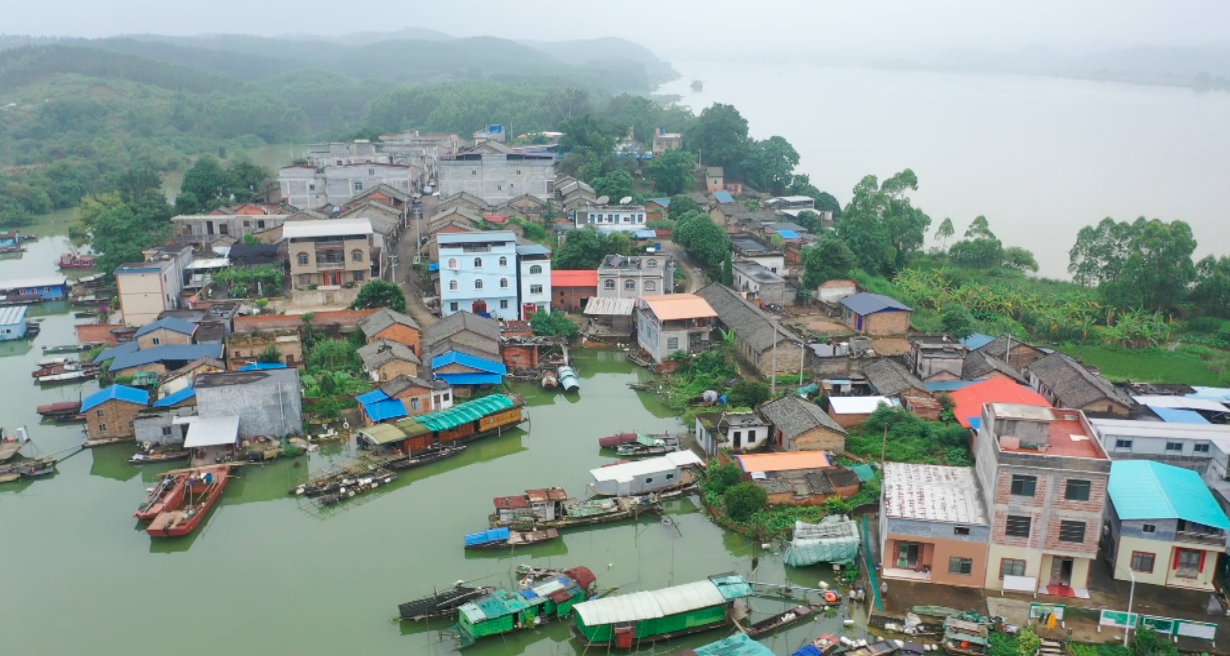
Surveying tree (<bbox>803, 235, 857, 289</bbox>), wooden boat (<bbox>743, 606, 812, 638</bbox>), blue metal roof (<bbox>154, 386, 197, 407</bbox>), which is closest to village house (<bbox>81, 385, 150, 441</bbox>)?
blue metal roof (<bbox>154, 386, 197, 407</bbox>)

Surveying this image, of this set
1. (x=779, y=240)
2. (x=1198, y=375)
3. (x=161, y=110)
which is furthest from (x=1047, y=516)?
(x=161, y=110)

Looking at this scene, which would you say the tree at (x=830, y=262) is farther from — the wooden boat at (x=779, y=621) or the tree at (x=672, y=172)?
the wooden boat at (x=779, y=621)

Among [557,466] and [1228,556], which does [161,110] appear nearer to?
[557,466]

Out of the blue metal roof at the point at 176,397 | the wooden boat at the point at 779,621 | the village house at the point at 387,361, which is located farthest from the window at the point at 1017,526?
the blue metal roof at the point at 176,397

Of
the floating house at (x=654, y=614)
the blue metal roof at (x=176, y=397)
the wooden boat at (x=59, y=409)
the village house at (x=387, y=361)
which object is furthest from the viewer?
the village house at (x=387, y=361)

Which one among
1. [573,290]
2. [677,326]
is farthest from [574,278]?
[677,326]
